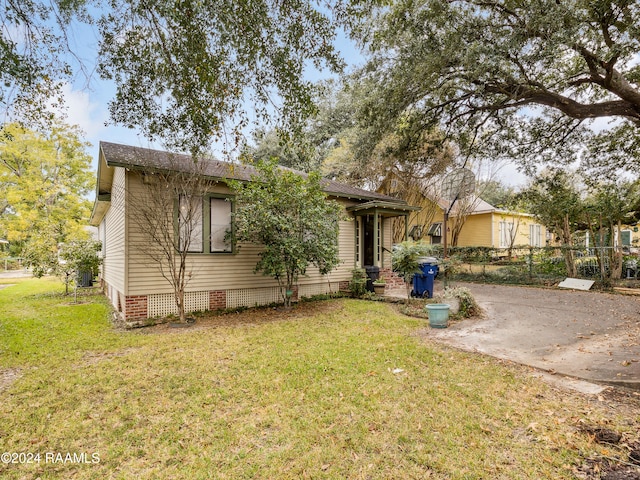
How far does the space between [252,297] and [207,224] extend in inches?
90.7

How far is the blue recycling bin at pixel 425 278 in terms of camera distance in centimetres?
938

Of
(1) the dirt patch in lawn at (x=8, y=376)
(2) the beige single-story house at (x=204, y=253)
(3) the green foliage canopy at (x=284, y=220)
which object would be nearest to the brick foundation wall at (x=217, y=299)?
(2) the beige single-story house at (x=204, y=253)

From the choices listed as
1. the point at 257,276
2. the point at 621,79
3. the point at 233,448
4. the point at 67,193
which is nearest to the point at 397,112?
the point at 621,79

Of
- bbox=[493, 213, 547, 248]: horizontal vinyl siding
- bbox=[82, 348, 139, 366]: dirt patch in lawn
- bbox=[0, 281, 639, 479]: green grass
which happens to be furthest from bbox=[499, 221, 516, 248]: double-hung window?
bbox=[82, 348, 139, 366]: dirt patch in lawn

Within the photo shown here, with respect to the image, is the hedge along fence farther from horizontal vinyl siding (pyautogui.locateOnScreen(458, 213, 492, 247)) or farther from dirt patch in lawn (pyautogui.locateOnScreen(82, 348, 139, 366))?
dirt patch in lawn (pyautogui.locateOnScreen(82, 348, 139, 366))

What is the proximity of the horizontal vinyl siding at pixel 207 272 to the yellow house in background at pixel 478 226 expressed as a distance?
36.7ft

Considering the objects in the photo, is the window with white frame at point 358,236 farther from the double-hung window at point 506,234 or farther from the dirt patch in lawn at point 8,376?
the double-hung window at point 506,234

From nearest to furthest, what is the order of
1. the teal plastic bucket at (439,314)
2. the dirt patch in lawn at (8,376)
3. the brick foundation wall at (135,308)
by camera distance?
the dirt patch in lawn at (8,376) → the teal plastic bucket at (439,314) → the brick foundation wall at (135,308)

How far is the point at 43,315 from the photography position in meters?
8.22

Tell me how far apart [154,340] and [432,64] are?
764 centimetres

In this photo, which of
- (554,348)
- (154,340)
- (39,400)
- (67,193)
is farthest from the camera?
(67,193)

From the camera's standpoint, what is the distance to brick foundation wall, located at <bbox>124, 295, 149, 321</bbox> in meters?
7.08

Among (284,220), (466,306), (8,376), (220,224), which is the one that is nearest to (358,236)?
(284,220)

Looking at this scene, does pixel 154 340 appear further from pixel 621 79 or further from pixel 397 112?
pixel 621 79
